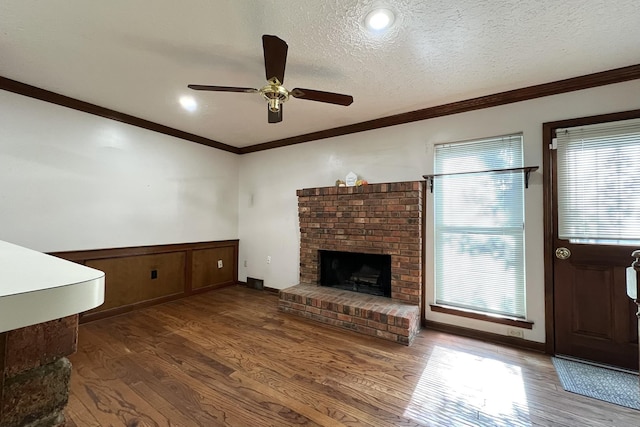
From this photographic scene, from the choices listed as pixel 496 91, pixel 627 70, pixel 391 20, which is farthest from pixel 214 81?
pixel 627 70

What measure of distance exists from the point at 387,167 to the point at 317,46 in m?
1.75

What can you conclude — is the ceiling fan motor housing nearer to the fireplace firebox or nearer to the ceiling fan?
the ceiling fan

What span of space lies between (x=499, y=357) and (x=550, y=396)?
0.53m

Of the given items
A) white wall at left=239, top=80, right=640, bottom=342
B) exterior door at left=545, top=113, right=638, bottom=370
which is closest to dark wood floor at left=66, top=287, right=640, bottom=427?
exterior door at left=545, top=113, right=638, bottom=370

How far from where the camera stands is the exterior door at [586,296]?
7.35 feet

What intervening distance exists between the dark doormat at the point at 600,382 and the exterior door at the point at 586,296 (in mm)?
124

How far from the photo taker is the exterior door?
2.24 metres

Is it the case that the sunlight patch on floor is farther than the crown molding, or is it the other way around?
the crown molding

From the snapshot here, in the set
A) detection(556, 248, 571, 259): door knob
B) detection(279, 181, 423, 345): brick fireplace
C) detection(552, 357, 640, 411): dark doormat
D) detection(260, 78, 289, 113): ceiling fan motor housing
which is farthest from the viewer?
detection(279, 181, 423, 345): brick fireplace

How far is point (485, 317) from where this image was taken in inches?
108

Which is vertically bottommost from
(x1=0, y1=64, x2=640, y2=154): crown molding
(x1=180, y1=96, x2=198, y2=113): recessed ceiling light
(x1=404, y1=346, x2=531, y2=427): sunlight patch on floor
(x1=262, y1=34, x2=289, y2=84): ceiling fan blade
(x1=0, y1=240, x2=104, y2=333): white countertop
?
(x1=404, y1=346, x2=531, y2=427): sunlight patch on floor

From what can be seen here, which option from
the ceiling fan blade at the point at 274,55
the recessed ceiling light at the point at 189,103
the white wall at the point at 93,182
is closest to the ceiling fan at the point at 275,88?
the ceiling fan blade at the point at 274,55

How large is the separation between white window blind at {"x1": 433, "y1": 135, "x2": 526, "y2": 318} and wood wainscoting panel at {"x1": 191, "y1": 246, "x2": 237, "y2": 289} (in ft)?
11.1

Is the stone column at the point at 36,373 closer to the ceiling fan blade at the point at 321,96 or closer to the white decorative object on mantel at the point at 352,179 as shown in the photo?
the ceiling fan blade at the point at 321,96
